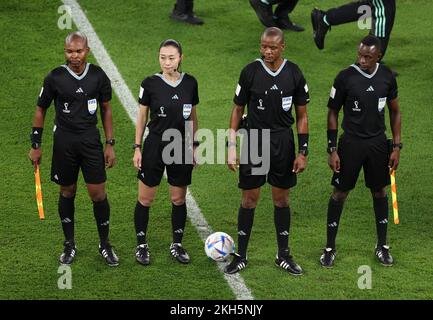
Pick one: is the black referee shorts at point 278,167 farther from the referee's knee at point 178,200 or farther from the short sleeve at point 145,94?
the short sleeve at point 145,94

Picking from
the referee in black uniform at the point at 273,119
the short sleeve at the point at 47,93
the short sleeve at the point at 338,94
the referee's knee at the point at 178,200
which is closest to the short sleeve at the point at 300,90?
the referee in black uniform at the point at 273,119

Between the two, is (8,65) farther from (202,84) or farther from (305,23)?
(305,23)

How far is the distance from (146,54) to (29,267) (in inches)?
212

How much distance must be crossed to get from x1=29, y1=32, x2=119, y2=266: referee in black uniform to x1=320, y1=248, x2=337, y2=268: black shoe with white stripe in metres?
1.73

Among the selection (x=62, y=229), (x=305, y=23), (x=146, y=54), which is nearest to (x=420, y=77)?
(x=305, y=23)

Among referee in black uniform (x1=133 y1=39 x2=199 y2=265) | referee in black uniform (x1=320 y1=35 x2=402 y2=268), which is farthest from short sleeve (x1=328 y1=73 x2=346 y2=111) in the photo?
referee in black uniform (x1=133 y1=39 x2=199 y2=265)

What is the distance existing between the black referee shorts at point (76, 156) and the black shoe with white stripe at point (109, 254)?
611 mm

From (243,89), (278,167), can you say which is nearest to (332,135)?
(278,167)

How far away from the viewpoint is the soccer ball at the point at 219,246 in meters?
8.97

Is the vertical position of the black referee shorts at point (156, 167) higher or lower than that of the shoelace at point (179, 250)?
higher

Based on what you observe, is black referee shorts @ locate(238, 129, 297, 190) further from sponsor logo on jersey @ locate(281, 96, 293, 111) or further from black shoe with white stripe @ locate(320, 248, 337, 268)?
black shoe with white stripe @ locate(320, 248, 337, 268)

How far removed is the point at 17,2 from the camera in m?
15.1

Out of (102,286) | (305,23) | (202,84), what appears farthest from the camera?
(305,23)

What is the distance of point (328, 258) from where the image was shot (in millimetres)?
9062
